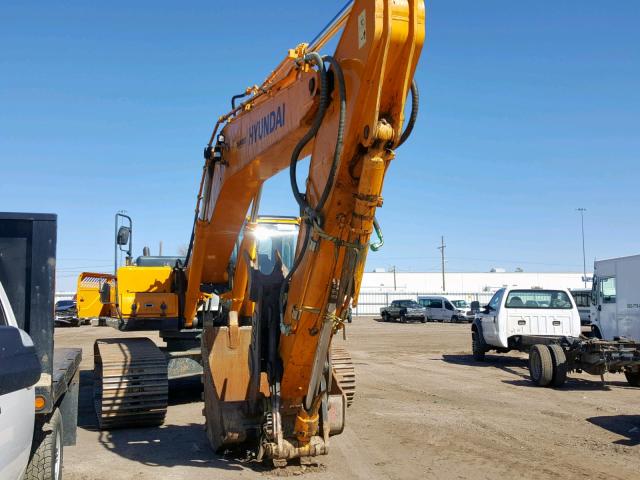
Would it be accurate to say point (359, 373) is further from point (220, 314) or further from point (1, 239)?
point (1, 239)

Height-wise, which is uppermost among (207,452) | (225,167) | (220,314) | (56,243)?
(225,167)

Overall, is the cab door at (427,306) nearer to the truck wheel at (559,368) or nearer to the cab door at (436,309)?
the cab door at (436,309)

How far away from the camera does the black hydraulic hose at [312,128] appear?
5617 millimetres

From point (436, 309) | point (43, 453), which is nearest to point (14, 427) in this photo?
point (43, 453)

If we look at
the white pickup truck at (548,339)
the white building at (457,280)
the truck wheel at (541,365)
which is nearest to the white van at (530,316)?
the white pickup truck at (548,339)

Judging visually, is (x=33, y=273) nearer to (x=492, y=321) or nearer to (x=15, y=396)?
(x=15, y=396)

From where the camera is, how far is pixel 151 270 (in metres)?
10.5

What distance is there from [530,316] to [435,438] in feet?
29.3

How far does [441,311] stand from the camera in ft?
144

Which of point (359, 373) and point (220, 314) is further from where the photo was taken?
point (359, 373)

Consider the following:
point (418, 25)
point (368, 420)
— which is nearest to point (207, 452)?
point (368, 420)

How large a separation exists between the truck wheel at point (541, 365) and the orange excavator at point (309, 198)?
7192 millimetres

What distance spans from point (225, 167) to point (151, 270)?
303cm

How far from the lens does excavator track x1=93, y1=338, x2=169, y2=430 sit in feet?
29.2
